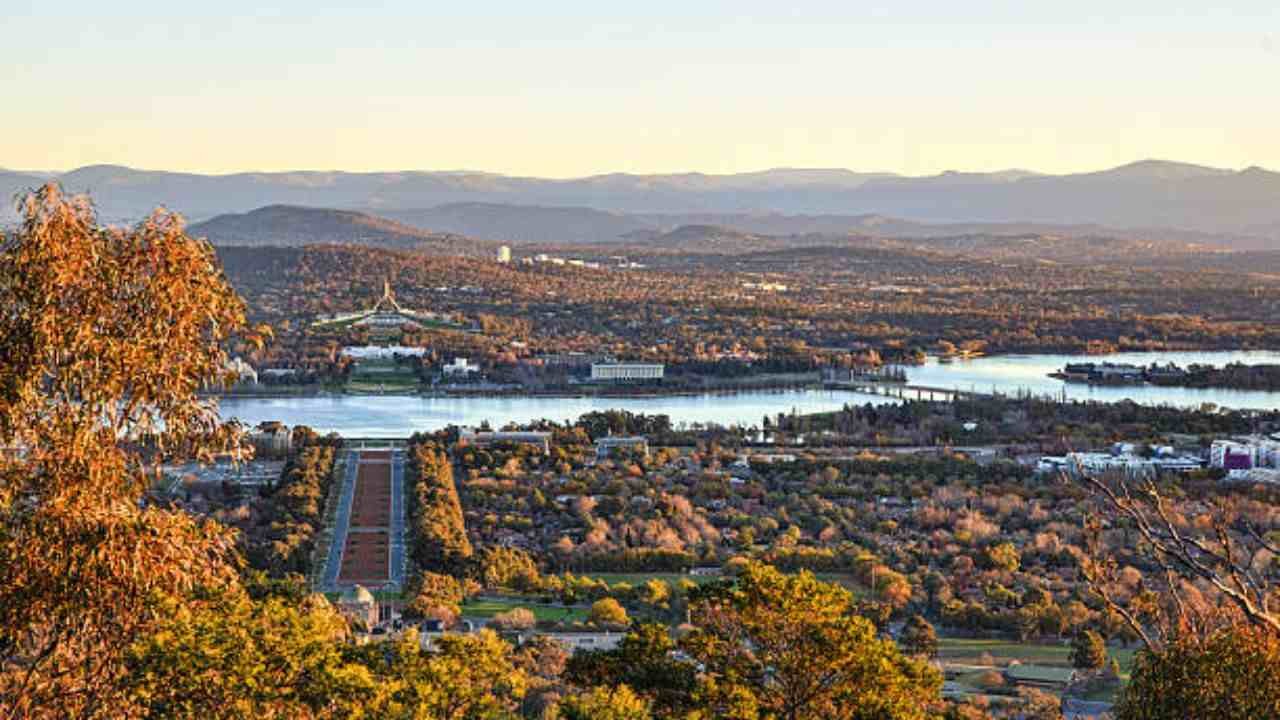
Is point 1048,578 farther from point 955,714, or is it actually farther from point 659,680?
point 659,680

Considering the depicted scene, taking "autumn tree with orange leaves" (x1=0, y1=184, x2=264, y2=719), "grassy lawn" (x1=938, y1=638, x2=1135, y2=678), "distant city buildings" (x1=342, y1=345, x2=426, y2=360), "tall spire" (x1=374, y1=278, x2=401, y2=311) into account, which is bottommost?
"distant city buildings" (x1=342, y1=345, x2=426, y2=360)

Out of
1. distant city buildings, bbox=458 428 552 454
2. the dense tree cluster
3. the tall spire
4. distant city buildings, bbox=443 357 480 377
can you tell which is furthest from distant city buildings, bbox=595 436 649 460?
the tall spire

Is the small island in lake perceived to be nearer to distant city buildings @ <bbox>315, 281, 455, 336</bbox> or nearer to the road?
distant city buildings @ <bbox>315, 281, 455, 336</bbox>

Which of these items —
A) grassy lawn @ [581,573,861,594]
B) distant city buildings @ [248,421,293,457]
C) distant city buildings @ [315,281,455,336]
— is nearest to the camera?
grassy lawn @ [581,573,861,594]

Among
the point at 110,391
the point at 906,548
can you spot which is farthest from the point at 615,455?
the point at 110,391

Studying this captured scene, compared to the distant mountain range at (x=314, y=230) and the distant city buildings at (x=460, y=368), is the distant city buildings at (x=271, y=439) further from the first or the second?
the distant mountain range at (x=314, y=230)

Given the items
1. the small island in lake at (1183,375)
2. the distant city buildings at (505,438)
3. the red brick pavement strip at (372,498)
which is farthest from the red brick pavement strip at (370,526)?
the small island in lake at (1183,375)

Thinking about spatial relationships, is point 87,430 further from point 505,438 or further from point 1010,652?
point 505,438
